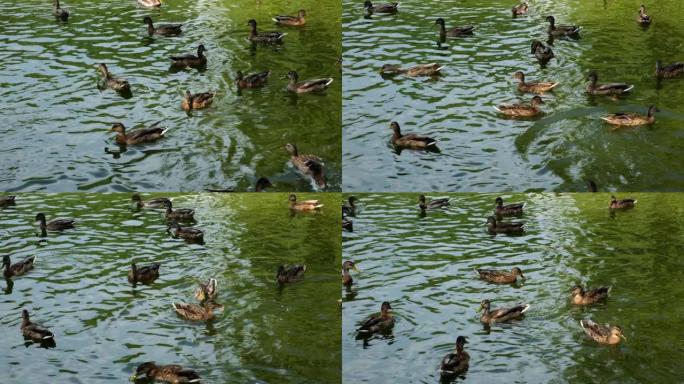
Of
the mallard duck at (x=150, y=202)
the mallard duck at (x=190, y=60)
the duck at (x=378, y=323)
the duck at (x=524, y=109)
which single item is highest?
the mallard duck at (x=190, y=60)

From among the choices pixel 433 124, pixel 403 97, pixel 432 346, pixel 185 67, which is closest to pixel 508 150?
pixel 433 124

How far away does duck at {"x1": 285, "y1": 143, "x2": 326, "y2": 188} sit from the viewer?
1510cm

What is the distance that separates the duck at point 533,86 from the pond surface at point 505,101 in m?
0.14

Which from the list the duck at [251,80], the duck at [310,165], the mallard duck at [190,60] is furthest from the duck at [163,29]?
the duck at [310,165]

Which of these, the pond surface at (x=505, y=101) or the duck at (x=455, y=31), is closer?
the pond surface at (x=505, y=101)

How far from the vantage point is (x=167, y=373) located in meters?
12.1

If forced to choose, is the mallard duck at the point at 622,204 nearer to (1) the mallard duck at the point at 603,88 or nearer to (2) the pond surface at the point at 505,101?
(2) the pond surface at the point at 505,101

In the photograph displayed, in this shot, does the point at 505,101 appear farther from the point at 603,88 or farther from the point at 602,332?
the point at 602,332

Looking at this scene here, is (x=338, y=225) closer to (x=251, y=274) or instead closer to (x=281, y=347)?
(x=251, y=274)

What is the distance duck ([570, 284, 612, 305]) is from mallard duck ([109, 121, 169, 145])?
677 centimetres

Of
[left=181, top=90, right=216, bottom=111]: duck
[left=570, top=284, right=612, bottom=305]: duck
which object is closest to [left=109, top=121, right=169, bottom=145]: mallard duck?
[left=181, top=90, right=216, bottom=111]: duck

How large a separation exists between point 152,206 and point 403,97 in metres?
4.65

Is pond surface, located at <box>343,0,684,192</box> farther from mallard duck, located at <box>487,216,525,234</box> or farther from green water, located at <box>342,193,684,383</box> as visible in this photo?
mallard duck, located at <box>487,216,525,234</box>

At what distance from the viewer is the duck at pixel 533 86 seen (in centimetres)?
1747
